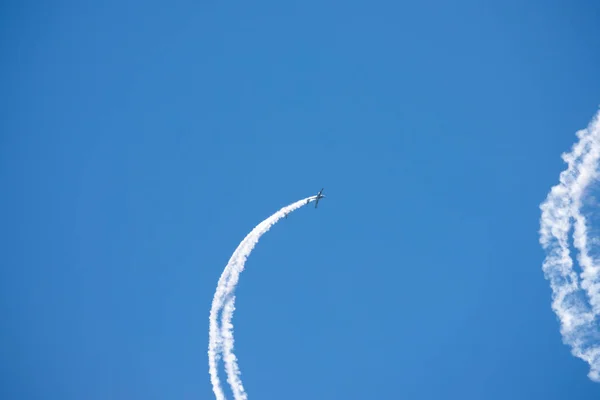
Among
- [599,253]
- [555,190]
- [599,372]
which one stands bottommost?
[599,372]

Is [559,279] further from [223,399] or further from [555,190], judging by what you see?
[223,399]

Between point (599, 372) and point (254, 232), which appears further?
point (254, 232)

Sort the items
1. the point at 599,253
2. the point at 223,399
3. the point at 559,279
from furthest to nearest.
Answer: the point at 223,399, the point at 559,279, the point at 599,253

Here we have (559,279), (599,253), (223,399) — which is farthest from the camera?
(223,399)

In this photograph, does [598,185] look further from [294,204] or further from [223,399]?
[223,399]

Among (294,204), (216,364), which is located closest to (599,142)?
(294,204)

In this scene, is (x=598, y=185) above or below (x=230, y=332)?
below
